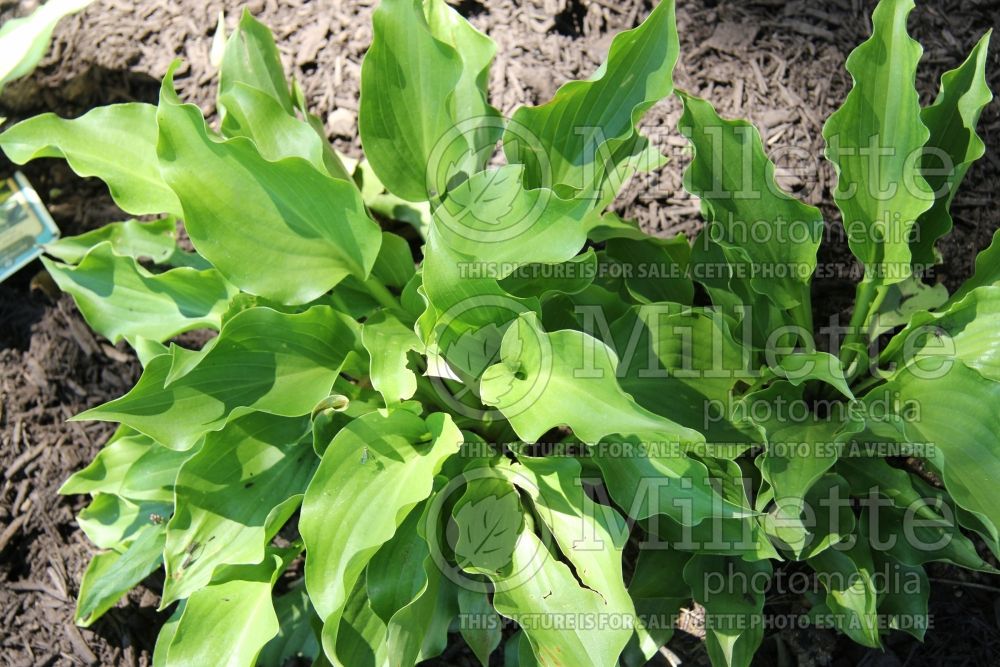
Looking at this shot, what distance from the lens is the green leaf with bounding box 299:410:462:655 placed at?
1339mm

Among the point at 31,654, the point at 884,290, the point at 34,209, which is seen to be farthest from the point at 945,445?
the point at 34,209

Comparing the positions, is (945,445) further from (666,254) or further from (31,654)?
(31,654)

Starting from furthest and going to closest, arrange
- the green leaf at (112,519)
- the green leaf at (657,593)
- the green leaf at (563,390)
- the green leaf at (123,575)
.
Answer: the green leaf at (112,519) < the green leaf at (123,575) < the green leaf at (657,593) < the green leaf at (563,390)

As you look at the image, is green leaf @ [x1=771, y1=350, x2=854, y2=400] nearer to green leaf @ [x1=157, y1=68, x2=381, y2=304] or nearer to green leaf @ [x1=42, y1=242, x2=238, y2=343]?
green leaf @ [x1=157, y1=68, x2=381, y2=304]

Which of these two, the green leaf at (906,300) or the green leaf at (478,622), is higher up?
the green leaf at (906,300)

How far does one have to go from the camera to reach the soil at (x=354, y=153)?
6.35 feet

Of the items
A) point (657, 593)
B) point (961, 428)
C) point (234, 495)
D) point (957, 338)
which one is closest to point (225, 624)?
point (234, 495)

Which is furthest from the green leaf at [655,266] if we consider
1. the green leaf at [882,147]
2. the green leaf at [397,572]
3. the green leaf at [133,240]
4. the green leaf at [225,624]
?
the green leaf at [133,240]

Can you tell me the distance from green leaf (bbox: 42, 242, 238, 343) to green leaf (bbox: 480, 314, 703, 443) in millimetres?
698

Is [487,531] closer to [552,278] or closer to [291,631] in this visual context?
[552,278]

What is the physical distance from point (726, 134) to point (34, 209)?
1.78 meters

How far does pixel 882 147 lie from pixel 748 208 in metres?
0.27

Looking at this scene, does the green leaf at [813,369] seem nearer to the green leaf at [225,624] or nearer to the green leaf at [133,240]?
the green leaf at [225,624]

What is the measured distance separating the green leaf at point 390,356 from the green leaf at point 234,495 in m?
0.26
